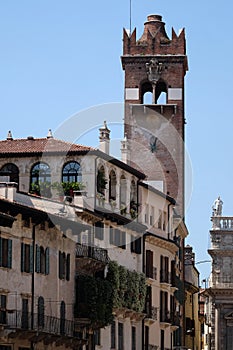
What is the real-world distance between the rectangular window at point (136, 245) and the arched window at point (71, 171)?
7.37 m

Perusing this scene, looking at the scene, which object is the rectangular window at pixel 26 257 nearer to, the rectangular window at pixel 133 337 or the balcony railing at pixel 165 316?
the rectangular window at pixel 133 337

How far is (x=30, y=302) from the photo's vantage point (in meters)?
58.8

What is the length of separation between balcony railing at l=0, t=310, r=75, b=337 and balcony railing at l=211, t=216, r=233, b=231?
5776 cm

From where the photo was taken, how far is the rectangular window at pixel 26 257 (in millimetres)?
58094

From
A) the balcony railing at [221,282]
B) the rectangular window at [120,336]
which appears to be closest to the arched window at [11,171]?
the rectangular window at [120,336]

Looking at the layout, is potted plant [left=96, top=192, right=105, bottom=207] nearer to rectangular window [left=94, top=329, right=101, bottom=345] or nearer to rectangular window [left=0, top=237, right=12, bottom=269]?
rectangular window [left=94, top=329, right=101, bottom=345]

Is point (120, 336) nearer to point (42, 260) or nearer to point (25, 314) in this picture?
point (42, 260)

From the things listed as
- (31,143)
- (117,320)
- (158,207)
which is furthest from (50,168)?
(158,207)

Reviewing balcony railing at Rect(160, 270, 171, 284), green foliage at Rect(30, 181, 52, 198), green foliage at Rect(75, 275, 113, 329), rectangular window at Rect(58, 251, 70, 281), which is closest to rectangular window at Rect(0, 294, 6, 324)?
rectangular window at Rect(58, 251, 70, 281)

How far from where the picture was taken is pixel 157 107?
103 metres

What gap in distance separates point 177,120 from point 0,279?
4915 cm

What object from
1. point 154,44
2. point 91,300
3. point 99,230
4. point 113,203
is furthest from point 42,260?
point 154,44

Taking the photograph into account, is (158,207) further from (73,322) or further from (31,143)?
(73,322)

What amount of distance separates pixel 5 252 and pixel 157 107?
47.9 m
